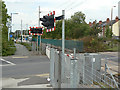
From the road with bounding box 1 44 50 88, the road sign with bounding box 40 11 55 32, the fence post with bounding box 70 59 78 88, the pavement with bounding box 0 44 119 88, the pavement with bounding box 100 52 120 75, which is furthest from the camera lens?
the pavement with bounding box 100 52 120 75

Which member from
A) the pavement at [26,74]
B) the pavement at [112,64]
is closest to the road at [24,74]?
the pavement at [26,74]

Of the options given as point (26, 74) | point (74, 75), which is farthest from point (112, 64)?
point (74, 75)

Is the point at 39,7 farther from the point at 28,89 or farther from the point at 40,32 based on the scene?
the point at 28,89

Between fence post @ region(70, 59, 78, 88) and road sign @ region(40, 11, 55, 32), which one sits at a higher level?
road sign @ region(40, 11, 55, 32)

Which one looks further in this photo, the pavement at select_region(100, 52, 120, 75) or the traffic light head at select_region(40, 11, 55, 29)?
the pavement at select_region(100, 52, 120, 75)

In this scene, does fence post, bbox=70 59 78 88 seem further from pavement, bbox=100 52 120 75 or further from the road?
the road

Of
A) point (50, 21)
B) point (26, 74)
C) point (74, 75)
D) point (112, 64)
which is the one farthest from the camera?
point (112, 64)

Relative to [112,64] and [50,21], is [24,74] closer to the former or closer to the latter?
[50,21]

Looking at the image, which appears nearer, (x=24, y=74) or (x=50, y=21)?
(x=50, y=21)

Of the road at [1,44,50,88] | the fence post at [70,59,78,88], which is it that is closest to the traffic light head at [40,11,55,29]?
the road at [1,44,50,88]

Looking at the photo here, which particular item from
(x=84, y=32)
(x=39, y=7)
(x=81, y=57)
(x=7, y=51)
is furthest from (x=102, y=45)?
(x=81, y=57)

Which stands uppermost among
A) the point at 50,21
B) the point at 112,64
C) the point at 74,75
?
the point at 50,21

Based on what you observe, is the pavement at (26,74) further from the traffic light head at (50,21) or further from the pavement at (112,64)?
the traffic light head at (50,21)

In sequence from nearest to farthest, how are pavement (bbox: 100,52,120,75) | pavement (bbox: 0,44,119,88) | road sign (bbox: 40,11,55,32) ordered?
1. pavement (bbox: 0,44,119,88)
2. road sign (bbox: 40,11,55,32)
3. pavement (bbox: 100,52,120,75)
